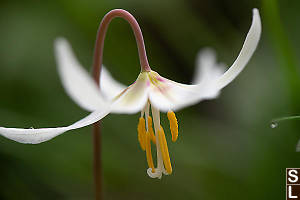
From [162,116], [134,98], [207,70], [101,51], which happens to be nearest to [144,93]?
[134,98]

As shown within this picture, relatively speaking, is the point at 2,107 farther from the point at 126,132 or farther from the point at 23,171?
the point at 126,132

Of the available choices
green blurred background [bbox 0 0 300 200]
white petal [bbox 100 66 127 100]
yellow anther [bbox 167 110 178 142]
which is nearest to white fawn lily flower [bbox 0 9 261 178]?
yellow anther [bbox 167 110 178 142]

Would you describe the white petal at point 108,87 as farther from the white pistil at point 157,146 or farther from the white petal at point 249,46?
the white petal at point 249,46

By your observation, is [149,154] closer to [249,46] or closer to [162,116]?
[249,46]

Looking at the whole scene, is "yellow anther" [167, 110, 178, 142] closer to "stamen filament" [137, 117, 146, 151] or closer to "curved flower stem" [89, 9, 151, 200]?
"stamen filament" [137, 117, 146, 151]

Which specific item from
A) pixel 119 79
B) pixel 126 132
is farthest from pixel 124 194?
pixel 119 79

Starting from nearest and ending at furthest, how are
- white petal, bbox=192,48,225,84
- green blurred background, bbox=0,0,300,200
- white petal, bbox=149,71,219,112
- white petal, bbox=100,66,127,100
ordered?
white petal, bbox=149,71,219,112
white petal, bbox=192,48,225,84
white petal, bbox=100,66,127,100
green blurred background, bbox=0,0,300,200
